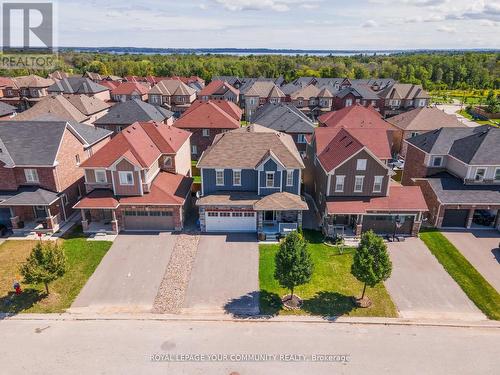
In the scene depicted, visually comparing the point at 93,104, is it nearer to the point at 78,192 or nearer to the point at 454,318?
the point at 78,192

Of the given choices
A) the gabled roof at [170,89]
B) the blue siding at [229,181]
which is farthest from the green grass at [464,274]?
the gabled roof at [170,89]

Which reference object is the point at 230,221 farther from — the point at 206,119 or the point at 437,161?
the point at 206,119

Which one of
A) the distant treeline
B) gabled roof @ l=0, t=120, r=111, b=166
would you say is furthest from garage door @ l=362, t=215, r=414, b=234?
the distant treeline

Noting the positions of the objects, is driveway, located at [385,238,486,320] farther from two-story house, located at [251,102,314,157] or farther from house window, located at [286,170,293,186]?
two-story house, located at [251,102,314,157]

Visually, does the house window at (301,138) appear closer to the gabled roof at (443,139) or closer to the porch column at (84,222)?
the gabled roof at (443,139)

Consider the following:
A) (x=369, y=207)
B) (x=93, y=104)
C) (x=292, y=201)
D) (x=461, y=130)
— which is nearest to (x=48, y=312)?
(x=292, y=201)
